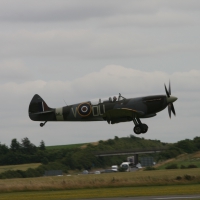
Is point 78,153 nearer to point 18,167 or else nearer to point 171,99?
point 18,167

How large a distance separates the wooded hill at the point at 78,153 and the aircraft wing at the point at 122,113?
141ft

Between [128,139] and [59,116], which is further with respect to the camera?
[128,139]

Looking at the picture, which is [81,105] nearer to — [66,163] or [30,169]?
[30,169]

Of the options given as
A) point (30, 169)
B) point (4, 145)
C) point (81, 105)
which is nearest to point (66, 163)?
point (30, 169)

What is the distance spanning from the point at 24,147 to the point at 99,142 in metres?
12.2

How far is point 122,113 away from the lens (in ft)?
152

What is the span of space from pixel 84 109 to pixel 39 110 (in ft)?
14.2

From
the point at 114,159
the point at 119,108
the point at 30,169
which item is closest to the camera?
the point at 119,108

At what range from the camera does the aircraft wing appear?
4617 cm

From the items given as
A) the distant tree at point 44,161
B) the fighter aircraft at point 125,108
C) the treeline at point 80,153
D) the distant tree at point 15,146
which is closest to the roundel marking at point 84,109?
the fighter aircraft at point 125,108

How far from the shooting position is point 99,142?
109 m

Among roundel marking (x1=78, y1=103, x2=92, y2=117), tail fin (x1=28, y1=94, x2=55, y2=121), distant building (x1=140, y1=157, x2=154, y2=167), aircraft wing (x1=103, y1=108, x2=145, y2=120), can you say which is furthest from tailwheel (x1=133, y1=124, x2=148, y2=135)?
distant building (x1=140, y1=157, x2=154, y2=167)

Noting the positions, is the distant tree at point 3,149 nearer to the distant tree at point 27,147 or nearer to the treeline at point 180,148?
the distant tree at point 27,147

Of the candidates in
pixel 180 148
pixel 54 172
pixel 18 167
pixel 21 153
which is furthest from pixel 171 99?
pixel 21 153
